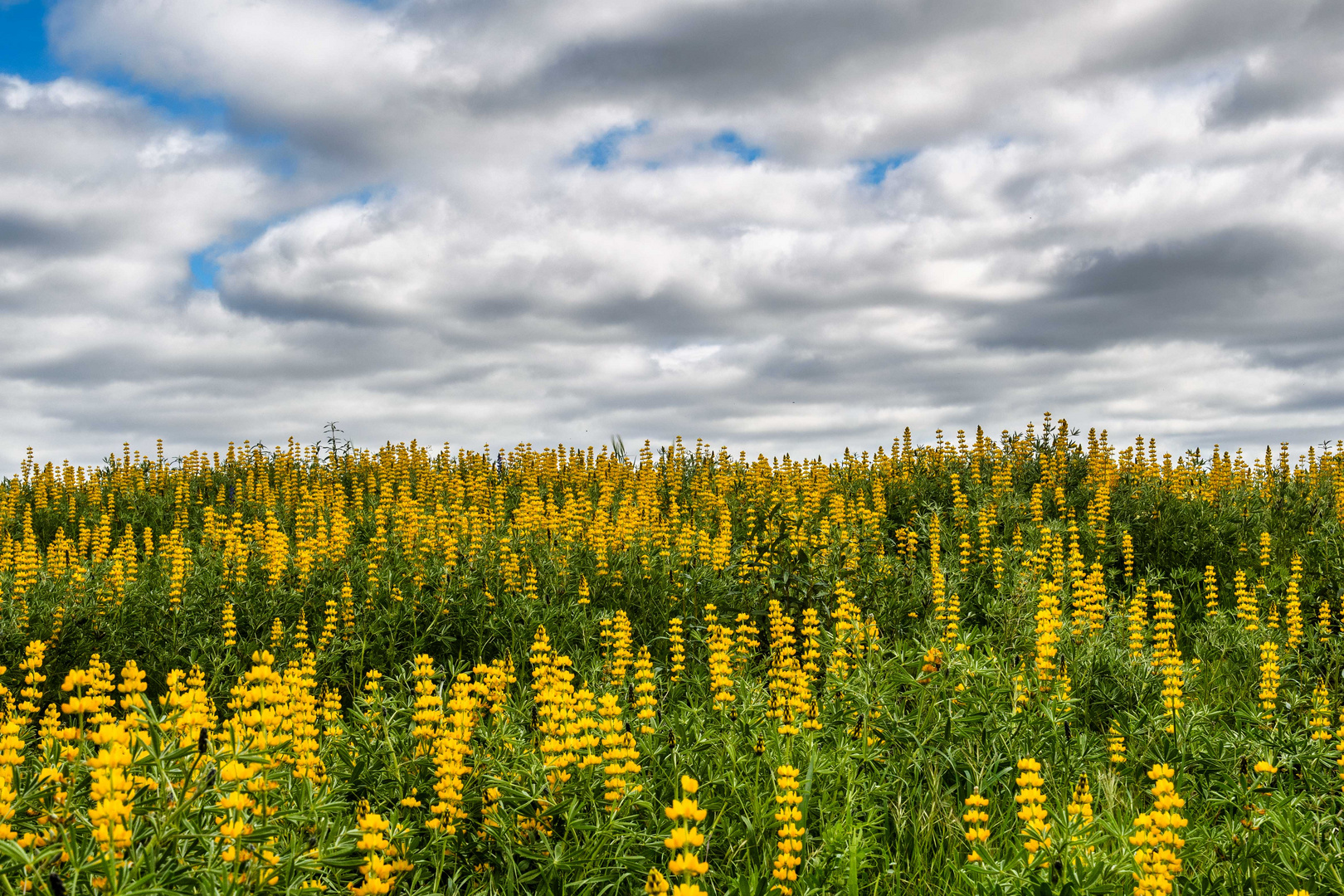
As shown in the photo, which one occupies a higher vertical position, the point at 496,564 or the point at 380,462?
the point at 380,462

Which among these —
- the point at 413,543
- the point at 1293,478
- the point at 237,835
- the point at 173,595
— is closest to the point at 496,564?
the point at 413,543

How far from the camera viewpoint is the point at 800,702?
550 cm

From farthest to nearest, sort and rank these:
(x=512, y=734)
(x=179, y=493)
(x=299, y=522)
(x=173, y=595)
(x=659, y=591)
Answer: (x=179, y=493) → (x=299, y=522) → (x=659, y=591) → (x=173, y=595) → (x=512, y=734)

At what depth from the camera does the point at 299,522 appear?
12.1 m

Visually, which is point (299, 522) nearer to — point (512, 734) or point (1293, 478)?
point (512, 734)

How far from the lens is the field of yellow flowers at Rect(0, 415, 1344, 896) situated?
11.3 feet

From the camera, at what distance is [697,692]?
7039 mm

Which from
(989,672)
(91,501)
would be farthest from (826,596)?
(91,501)

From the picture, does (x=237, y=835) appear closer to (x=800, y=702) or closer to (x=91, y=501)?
(x=800, y=702)

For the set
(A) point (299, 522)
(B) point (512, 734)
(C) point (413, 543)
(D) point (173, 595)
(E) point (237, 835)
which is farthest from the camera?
(A) point (299, 522)

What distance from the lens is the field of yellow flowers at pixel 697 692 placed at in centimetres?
344

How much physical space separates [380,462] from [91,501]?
502cm

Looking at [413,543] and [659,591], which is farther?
[413,543]

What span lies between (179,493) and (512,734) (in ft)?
42.1
